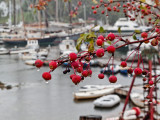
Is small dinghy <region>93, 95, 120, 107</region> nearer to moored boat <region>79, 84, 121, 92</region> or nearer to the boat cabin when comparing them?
moored boat <region>79, 84, 121, 92</region>

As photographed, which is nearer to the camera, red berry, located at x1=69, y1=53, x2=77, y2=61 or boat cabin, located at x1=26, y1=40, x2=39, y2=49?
red berry, located at x1=69, y1=53, x2=77, y2=61

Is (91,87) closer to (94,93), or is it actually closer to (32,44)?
(94,93)

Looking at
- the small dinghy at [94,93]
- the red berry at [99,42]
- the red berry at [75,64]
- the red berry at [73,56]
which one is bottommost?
the small dinghy at [94,93]

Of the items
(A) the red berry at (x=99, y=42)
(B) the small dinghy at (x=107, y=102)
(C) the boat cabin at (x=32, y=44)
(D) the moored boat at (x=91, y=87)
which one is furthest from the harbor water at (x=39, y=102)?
(C) the boat cabin at (x=32, y=44)

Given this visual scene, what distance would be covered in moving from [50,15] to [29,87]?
18058mm

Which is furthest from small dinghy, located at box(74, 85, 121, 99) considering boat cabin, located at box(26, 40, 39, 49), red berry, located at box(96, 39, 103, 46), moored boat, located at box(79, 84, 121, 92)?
boat cabin, located at box(26, 40, 39, 49)

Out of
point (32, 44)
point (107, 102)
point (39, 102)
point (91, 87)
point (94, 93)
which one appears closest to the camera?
point (39, 102)

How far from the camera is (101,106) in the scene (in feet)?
29.1

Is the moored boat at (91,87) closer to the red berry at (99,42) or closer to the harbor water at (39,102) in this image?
the harbor water at (39,102)

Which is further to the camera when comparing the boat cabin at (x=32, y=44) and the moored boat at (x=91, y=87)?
the boat cabin at (x=32, y=44)

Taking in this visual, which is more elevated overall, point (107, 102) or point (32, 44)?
point (32, 44)

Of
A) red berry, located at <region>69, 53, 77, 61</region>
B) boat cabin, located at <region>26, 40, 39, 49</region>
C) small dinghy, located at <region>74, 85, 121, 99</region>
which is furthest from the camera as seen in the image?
boat cabin, located at <region>26, 40, 39, 49</region>

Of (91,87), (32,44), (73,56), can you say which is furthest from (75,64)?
(32,44)

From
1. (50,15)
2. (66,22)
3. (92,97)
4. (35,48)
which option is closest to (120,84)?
(92,97)
